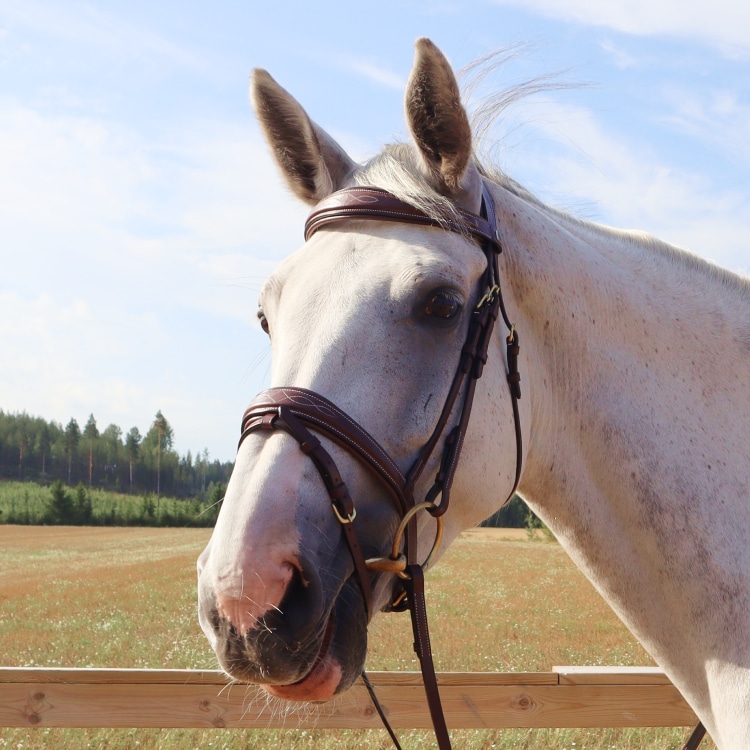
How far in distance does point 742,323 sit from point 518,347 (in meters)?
0.87

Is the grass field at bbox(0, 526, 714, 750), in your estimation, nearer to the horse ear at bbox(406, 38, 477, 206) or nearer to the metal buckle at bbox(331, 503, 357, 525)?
the metal buckle at bbox(331, 503, 357, 525)

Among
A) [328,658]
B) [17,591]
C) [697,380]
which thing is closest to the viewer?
[328,658]

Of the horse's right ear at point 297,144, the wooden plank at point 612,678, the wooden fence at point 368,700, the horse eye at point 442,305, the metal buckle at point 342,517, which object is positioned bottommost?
the wooden fence at point 368,700

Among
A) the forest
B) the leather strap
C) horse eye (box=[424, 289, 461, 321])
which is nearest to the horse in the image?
horse eye (box=[424, 289, 461, 321])

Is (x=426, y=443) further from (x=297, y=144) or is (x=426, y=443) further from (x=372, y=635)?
(x=297, y=144)

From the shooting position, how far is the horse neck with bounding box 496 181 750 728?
2105 millimetres

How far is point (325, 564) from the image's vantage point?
1.68m

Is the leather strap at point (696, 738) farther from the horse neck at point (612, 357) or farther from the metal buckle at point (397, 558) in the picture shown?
the metal buckle at point (397, 558)

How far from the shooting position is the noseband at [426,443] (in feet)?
5.71

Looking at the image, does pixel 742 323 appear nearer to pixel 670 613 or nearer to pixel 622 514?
pixel 622 514

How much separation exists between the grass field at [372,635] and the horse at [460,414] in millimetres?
568

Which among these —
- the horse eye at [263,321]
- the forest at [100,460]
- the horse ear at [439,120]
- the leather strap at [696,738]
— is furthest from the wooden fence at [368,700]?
the forest at [100,460]

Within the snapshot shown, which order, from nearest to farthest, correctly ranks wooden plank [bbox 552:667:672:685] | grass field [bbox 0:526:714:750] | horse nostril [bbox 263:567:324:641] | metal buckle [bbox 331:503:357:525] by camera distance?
horse nostril [bbox 263:567:324:641] → metal buckle [bbox 331:503:357:525] → wooden plank [bbox 552:667:672:685] → grass field [bbox 0:526:714:750]

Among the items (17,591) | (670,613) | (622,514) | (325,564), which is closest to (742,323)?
(622,514)
